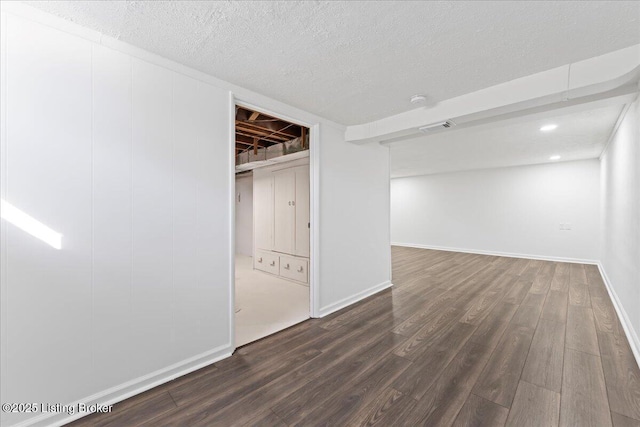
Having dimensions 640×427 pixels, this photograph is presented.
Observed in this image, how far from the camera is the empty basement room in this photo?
1.41 meters

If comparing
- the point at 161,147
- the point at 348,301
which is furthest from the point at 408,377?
A: the point at 161,147

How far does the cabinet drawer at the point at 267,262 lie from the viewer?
4816 millimetres

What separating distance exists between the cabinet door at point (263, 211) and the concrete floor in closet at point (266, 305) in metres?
0.68

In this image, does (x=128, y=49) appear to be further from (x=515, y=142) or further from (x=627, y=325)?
(x=515, y=142)

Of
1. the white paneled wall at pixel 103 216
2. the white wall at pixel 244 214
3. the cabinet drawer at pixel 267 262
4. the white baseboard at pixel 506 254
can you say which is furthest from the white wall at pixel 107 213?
the white baseboard at pixel 506 254

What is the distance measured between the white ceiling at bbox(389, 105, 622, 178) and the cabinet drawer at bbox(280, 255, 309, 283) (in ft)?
8.26

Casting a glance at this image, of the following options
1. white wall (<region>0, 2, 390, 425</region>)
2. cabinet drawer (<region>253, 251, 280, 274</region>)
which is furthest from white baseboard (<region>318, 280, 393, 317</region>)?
cabinet drawer (<region>253, 251, 280, 274</region>)

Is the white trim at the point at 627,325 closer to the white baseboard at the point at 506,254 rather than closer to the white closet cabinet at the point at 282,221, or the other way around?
the white baseboard at the point at 506,254

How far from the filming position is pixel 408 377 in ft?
6.21

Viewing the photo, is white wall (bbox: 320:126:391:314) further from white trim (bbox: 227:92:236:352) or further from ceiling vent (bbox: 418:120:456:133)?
white trim (bbox: 227:92:236:352)

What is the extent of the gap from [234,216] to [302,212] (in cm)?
203

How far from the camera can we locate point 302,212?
4.23 metres

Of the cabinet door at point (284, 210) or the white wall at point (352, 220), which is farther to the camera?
the cabinet door at point (284, 210)

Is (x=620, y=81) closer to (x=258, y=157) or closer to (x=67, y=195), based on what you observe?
(x=67, y=195)
